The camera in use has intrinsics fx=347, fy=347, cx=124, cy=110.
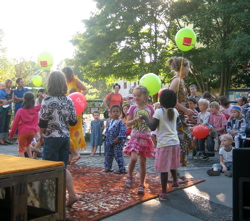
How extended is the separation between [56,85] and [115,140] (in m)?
3.06

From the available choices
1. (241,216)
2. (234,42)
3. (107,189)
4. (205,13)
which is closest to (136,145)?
(107,189)

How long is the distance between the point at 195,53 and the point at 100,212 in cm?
1962

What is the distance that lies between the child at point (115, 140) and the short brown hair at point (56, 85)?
2.90m

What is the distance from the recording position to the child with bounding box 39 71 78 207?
174 inches

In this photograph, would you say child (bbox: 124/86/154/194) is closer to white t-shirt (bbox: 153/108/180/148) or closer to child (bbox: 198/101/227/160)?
white t-shirt (bbox: 153/108/180/148)

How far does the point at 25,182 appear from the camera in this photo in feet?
10.9

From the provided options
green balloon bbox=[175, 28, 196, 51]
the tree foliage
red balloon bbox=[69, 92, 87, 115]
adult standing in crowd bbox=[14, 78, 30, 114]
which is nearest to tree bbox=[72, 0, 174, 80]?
the tree foliage

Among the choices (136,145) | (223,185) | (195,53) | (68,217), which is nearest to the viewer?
(68,217)

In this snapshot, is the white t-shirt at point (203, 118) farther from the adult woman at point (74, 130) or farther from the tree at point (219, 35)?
the tree at point (219, 35)

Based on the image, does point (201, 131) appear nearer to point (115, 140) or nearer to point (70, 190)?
point (115, 140)

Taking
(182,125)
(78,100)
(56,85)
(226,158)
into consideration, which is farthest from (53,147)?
(226,158)

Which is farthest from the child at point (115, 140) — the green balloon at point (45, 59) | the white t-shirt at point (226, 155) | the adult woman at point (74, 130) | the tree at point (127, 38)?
the tree at point (127, 38)

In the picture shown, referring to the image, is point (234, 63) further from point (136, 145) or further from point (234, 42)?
point (136, 145)

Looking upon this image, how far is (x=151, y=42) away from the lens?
77.4 ft
